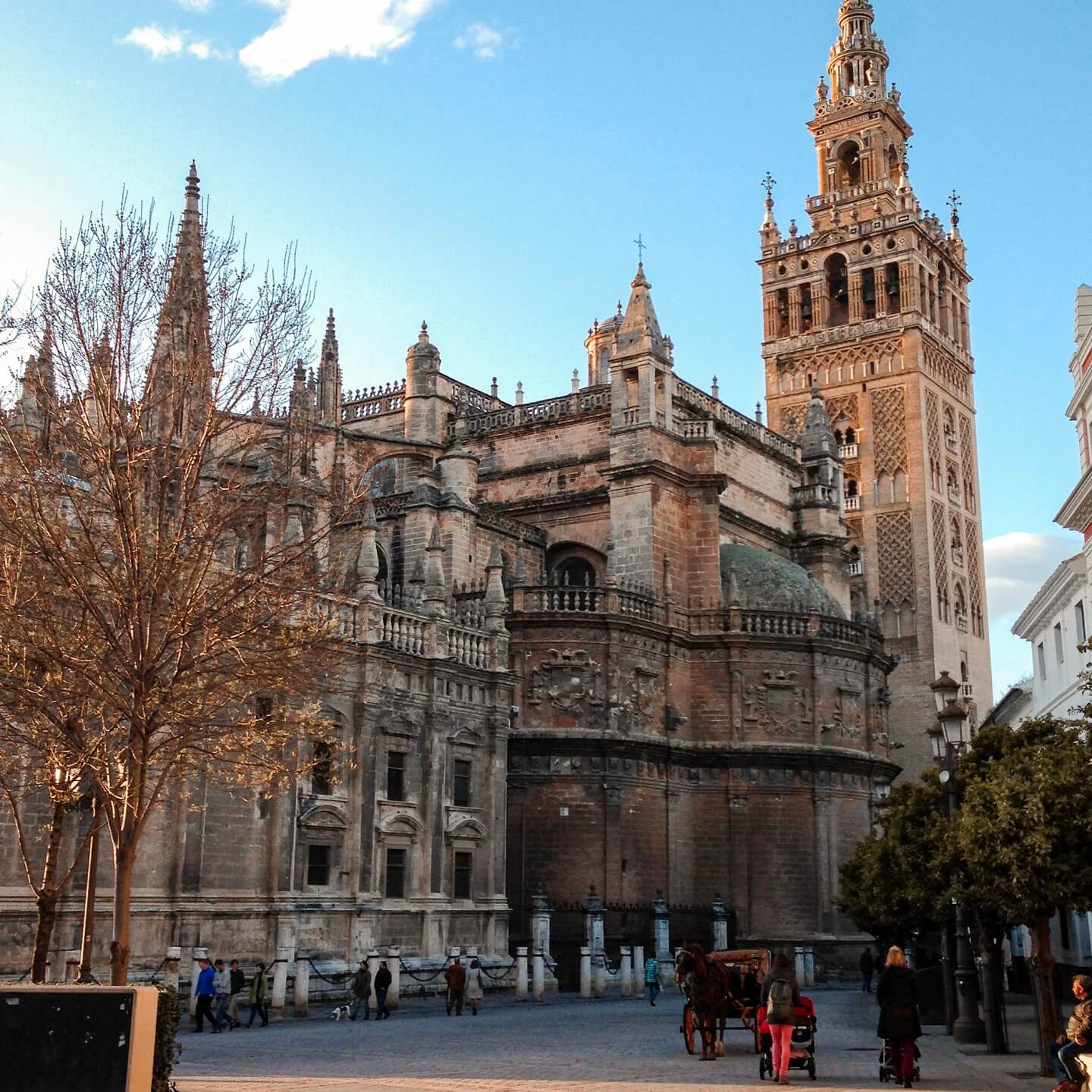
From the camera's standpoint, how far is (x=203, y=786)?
23.7 meters

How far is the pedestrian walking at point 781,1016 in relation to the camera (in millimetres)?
13867

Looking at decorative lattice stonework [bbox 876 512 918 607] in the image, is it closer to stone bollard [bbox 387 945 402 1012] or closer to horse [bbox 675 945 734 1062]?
stone bollard [bbox 387 945 402 1012]

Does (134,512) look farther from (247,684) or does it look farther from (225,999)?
(225,999)

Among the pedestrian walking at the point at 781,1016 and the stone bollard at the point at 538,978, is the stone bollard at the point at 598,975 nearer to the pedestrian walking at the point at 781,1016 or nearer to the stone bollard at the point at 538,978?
the stone bollard at the point at 538,978

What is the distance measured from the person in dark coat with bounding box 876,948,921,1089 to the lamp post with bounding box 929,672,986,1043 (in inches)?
171

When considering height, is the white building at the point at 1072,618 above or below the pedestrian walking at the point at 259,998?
above

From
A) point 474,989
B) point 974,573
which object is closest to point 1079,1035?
point 474,989

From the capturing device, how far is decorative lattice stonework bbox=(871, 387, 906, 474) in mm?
55906

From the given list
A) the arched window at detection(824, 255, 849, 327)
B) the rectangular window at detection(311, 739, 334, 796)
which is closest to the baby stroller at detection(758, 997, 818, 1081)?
the rectangular window at detection(311, 739, 334, 796)

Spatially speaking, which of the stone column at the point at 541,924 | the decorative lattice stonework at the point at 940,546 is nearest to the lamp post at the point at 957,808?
the stone column at the point at 541,924

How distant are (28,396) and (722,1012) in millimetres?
11833

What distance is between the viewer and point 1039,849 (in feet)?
49.5

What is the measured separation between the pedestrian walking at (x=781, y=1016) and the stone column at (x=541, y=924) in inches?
586

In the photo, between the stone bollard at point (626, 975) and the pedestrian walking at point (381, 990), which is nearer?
the pedestrian walking at point (381, 990)
